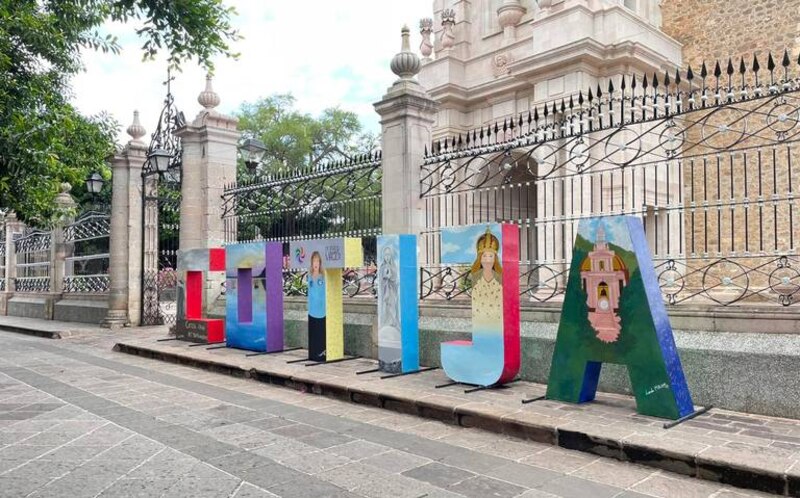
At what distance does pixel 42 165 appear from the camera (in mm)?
8875

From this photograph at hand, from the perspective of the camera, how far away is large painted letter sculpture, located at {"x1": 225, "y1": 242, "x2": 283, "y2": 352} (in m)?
9.98

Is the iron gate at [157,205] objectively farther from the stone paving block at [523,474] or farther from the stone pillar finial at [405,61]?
the stone paving block at [523,474]

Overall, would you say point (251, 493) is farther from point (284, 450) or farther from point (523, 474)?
→ point (523, 474)

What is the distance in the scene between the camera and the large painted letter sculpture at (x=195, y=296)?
11.2 m

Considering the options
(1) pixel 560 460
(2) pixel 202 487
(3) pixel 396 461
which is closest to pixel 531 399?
(1) pixel 560 460

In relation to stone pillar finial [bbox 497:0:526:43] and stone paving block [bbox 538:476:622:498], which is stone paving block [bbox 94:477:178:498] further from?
stone pillar finial [bbox 497:0:526:43]

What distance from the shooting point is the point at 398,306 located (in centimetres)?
A: 783

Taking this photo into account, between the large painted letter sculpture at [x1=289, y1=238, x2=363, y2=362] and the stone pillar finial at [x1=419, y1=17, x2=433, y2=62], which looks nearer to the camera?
the large painted letter sculpture at [x1=289, y1=238, x2=363, y2=362]

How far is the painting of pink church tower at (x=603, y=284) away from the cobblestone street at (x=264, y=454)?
1.34m

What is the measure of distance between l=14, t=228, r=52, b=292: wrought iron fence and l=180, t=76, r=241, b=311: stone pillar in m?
8.99

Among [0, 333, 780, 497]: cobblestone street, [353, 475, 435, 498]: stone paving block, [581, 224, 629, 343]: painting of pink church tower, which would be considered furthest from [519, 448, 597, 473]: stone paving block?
[581, 224, 629, 343]: painting of pink church tower

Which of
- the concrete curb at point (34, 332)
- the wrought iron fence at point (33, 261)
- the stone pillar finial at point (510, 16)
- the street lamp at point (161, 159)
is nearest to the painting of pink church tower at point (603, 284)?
the street lamp at point (161, 159)

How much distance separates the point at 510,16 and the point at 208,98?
29.9ft

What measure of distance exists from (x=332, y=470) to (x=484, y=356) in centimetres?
279
